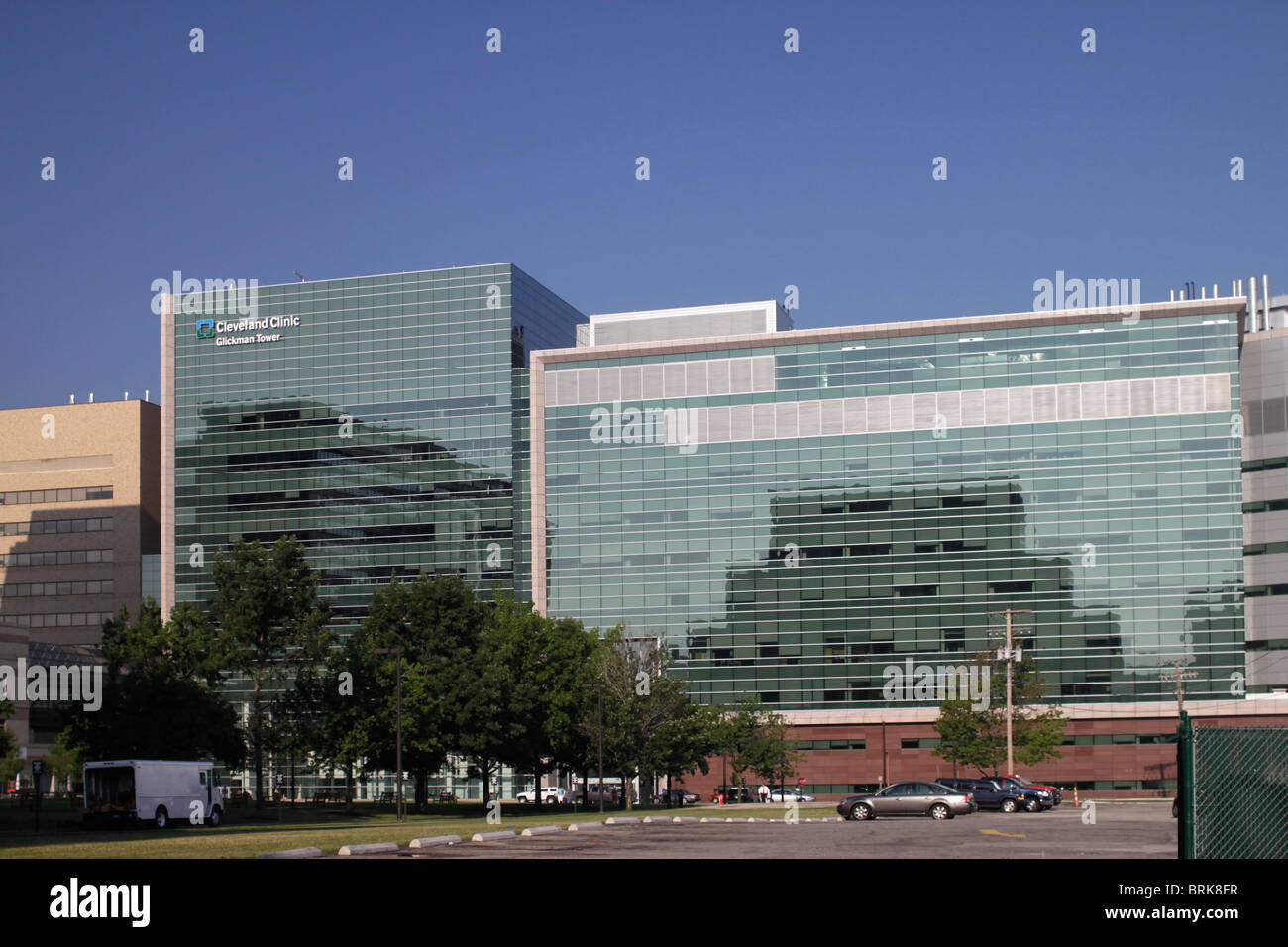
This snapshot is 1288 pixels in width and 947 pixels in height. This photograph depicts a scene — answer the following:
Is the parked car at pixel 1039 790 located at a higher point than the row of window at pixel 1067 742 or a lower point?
higher

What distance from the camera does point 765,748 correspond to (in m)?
108

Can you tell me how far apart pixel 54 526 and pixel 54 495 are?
361cm

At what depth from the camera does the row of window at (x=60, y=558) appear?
148375 millimetres

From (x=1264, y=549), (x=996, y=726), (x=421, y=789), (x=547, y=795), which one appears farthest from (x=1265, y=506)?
(x=421, y=789)

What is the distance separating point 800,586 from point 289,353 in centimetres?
6049

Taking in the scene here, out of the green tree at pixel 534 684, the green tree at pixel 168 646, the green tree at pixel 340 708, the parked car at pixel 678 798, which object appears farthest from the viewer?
the parked car at pixel 678 798

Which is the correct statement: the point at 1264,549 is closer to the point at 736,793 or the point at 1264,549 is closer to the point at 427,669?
the point at 736,793

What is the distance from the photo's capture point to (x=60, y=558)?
150 meters

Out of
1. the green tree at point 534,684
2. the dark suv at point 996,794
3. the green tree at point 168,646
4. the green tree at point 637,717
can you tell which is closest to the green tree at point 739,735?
the green tree at point 534,684

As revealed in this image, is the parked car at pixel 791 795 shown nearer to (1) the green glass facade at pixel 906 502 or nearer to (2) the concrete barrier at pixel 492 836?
(1) the green glass facade at pixel 906 502

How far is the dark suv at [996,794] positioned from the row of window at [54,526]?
4641 inches

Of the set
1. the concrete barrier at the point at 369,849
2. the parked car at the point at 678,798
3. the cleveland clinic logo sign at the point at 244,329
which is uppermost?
the cleveland clinic logo sign at the point at 244,329

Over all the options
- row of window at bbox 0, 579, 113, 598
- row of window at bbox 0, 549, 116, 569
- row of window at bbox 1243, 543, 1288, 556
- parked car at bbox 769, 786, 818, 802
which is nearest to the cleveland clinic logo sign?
row of window at bbox 0, 549, 116, 569

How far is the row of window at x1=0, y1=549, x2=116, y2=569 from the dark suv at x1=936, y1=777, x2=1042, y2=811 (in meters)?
116
